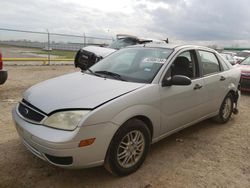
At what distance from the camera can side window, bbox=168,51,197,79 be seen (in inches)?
159

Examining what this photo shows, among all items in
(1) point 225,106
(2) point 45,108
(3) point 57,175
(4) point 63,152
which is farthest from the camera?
(1) point 225,106

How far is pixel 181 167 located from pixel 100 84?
154 cm

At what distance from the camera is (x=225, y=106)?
5406 mm

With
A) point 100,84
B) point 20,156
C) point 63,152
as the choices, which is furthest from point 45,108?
point 20,156

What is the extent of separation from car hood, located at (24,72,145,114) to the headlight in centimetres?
7

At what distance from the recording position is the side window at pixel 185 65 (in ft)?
13.3

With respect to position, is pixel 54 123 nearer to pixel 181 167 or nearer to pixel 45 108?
pixel 45 108

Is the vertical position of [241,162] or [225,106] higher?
[225,106]

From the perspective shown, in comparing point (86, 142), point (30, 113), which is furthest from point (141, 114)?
point (30, 113)

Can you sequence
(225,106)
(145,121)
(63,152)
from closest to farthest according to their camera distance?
(63,152) → (145,121) → (225,106)

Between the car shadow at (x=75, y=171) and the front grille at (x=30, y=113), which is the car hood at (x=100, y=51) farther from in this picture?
the front grille at (x=30, y=113)

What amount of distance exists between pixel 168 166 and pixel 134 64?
1.56 m

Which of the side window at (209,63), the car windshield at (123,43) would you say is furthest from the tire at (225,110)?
the car windshield at (123,43)

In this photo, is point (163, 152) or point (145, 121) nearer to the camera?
point (145, 121)
